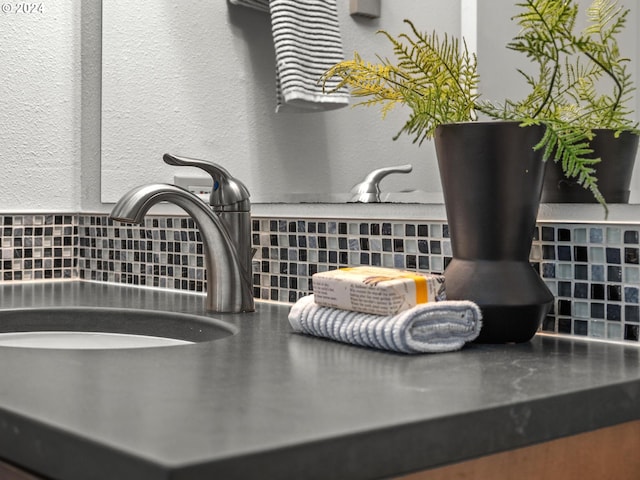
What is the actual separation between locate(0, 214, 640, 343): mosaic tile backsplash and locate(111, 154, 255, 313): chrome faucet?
0.11 meters

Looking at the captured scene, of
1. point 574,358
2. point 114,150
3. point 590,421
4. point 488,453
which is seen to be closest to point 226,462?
point 488,453

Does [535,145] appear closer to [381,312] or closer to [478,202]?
[478,202]

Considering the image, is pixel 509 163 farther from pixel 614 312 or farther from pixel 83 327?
pixel 83 327

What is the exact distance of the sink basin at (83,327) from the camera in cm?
135

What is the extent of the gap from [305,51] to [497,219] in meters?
0.57

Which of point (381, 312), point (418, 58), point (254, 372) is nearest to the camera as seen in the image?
point (254, 372)

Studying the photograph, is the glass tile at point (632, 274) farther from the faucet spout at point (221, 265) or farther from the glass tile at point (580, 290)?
the faucet spout at point (221, 265)

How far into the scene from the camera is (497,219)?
0.99 meters

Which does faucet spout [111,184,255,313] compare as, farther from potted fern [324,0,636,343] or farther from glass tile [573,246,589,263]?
glass tile [573,246,589,263]

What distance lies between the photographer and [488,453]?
705 millimetres

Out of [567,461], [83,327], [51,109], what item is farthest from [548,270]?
[51,109]

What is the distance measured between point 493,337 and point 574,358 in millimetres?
103

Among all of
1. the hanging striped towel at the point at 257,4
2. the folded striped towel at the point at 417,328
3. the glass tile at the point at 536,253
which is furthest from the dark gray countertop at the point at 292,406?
the hanging striped towel at the point at 257,4

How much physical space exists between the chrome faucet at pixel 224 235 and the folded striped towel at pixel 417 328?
12.9 inches
